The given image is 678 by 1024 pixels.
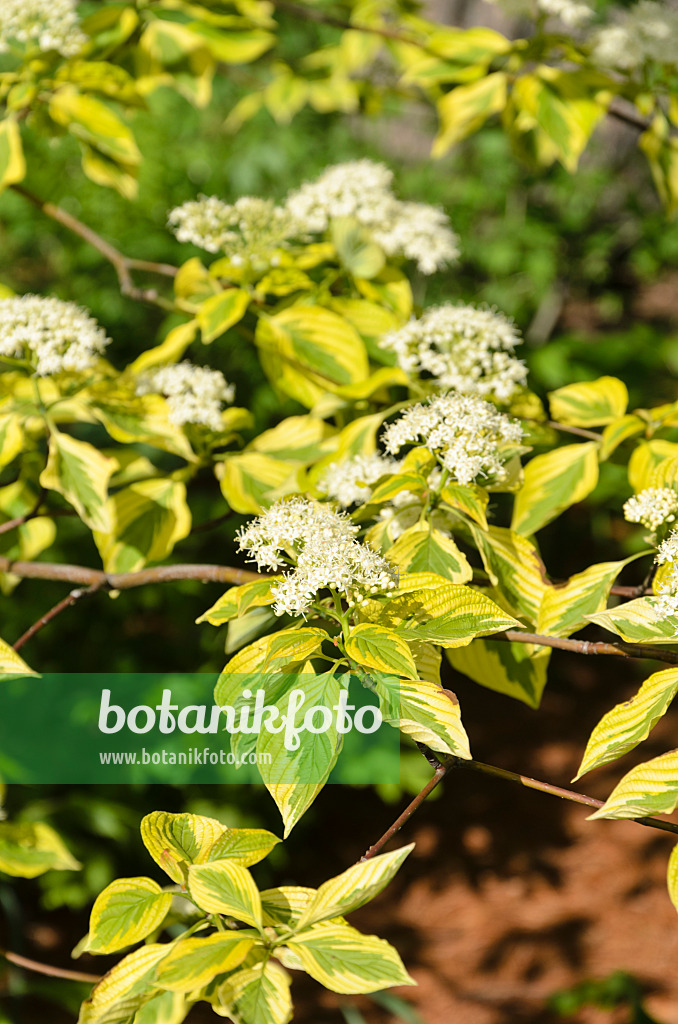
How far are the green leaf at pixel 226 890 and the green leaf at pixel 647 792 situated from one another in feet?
0.92

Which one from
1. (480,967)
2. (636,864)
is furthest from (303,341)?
(636,864)

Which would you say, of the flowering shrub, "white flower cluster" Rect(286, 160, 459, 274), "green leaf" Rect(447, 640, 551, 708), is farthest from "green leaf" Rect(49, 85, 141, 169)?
"green leaf" Rect(447, 640, 551, 708)

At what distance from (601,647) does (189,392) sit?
0.70 meters

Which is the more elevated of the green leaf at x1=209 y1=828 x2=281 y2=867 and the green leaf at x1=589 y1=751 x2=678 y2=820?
the green leaf at x1=589 y1=751 x2=678 y2=820

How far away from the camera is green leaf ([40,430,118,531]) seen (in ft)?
3.44

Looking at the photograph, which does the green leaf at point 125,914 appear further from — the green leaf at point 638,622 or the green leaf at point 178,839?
the green leaf at point 638,622

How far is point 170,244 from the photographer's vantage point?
2.81m

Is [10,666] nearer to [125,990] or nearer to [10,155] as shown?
[125,990]

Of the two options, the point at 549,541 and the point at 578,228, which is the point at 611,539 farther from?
the point at 578,228

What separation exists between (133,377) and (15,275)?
207 cm

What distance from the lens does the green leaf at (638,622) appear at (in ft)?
2.35

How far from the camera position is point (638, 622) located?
28.9 inches

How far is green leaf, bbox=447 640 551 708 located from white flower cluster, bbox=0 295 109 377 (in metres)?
0.60

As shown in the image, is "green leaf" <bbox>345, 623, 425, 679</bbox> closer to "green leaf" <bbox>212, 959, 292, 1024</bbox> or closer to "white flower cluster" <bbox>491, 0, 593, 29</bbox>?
"green leaf" <bbox>212, 959, 292, 1024</bbox>
